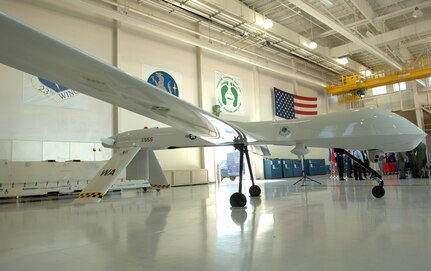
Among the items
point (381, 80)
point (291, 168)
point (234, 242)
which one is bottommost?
point (234, 242)

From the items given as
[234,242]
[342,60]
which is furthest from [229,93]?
[234,242]

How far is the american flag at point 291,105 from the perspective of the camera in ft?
61.0

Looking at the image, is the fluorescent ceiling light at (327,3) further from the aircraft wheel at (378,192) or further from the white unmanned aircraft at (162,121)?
the aircraft wheel at (378,192)

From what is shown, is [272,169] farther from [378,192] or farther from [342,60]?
[378,192]

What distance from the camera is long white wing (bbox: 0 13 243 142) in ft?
5.81

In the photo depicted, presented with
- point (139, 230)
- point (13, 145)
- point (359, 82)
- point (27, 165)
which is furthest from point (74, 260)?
point (359, 82)

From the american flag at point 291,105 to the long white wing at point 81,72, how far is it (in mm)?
15780

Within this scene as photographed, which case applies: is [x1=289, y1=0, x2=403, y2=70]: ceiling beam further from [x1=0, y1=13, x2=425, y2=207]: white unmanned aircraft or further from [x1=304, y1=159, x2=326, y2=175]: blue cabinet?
[x1=304, y1=159, x2=326, y2=175]: blue cabinet

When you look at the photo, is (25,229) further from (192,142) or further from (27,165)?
(27,165)

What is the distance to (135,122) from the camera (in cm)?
1234

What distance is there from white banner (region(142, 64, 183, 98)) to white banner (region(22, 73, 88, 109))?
9.68ft

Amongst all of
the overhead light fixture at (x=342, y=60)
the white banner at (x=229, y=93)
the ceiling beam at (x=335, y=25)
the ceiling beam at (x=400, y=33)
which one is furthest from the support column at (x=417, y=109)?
the white banner at (x=229, y=93)

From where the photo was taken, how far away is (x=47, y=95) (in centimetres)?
1029

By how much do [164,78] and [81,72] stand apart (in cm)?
1138
